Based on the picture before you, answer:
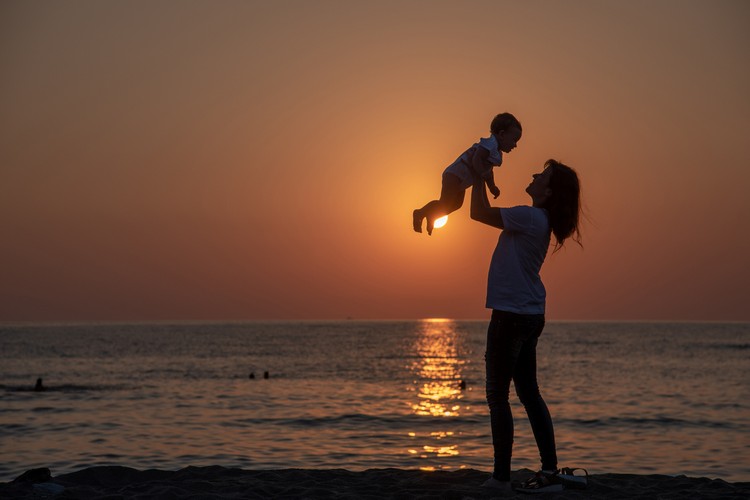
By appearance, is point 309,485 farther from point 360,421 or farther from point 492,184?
point 360,421

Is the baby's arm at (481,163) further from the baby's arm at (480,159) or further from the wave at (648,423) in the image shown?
the wave at (648,423)

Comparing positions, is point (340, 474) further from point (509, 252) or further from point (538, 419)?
point (509, 252)

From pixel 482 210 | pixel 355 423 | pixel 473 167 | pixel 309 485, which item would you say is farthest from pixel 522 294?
pixel 355 423

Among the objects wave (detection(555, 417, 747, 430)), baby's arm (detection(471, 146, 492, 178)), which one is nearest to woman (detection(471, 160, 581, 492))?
baby's arm (detection(471, 146, 492, 178))

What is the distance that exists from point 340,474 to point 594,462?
28.0ft

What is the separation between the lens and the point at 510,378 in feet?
22.4

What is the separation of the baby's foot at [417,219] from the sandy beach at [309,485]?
2.20 metres

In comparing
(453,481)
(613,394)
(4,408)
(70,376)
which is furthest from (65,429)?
(70,376)

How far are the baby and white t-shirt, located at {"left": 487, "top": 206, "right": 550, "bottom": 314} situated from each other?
371 millimetres

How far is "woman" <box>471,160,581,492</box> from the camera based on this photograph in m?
6.64

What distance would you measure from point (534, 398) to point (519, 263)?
3.93 ft

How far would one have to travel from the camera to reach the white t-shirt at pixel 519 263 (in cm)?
664

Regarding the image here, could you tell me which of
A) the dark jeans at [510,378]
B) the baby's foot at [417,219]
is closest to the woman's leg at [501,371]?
the dark jeans at [510,378]

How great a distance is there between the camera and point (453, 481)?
7.53m
